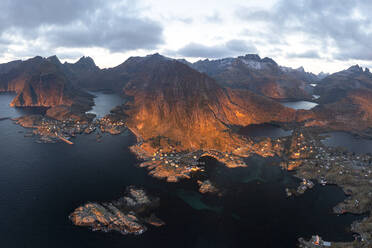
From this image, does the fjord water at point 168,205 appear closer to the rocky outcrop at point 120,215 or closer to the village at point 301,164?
the rocky outcrop at point 120,215

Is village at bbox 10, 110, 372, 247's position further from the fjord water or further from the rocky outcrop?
the rocky outcrop

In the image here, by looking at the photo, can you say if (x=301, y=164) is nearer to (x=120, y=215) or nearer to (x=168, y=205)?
(x=168, y=205)

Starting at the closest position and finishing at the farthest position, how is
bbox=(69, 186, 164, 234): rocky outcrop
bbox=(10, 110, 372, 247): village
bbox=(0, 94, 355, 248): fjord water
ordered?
bbox=(0, 94, 355, 248): fjord water < bbox=(69, 186, 164, 234): rocky outcrop < bbox=(10, 110, 372, 247): village

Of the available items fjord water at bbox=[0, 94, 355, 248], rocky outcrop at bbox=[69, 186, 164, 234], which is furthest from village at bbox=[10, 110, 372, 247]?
rocky outcrop at bbox=[69, 186, 164, 234]

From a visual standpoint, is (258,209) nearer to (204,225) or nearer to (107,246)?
(204,225)

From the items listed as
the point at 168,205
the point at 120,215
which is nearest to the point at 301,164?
the point at 168,205
